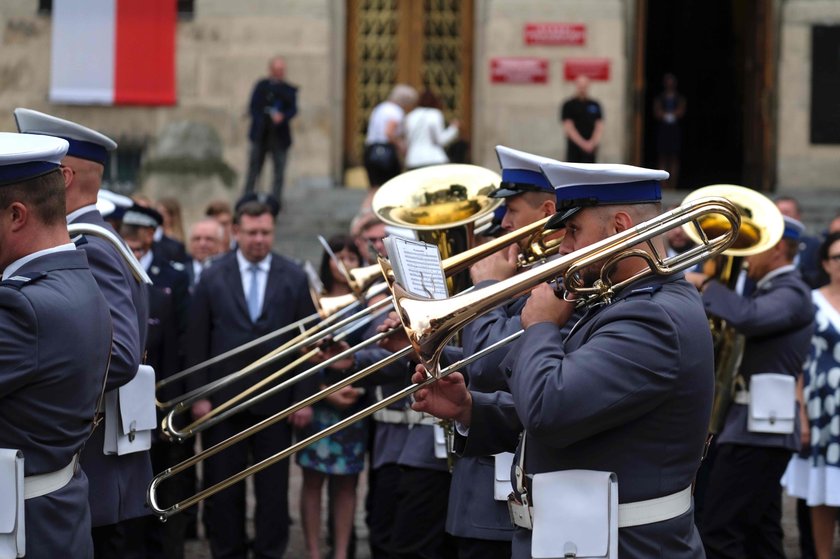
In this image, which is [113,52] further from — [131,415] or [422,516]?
[131,415]

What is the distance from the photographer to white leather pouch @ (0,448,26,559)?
401cm

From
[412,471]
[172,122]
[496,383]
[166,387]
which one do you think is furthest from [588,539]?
[172,122]

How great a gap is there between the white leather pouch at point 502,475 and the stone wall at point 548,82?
12.4 metres

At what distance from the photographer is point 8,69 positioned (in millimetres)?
18203

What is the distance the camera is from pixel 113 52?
18.0 meters

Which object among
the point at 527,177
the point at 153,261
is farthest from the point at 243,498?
the point at 527,177

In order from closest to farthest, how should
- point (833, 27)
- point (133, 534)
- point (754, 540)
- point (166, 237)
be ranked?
point (133, 534), point (754, 540), point (166, 237), point (833, 27)

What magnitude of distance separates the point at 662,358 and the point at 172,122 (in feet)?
48.4

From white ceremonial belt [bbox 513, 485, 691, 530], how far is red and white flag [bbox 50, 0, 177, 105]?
14.7 meters

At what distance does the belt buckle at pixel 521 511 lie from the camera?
421 centimetres

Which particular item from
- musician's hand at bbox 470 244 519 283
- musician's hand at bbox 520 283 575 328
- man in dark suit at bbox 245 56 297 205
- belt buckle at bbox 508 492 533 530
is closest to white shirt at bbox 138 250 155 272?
musician's hand at bbox 470 244 519 283

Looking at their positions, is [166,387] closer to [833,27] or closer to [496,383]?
[496,383]

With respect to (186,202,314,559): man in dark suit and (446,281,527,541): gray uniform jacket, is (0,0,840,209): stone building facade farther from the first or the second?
(446,281,527,541): gray uniform jacket

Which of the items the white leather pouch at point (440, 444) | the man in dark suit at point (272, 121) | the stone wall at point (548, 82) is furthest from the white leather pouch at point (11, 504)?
the stone wall at point (548, 82)
